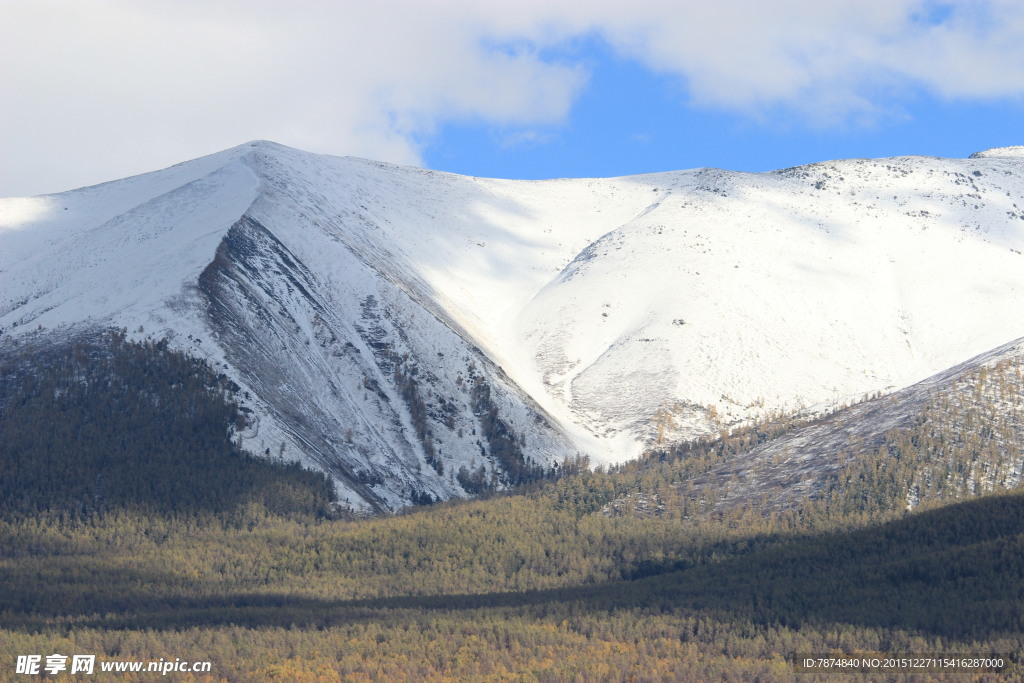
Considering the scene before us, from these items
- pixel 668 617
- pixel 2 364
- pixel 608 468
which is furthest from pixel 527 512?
pixel 2 364

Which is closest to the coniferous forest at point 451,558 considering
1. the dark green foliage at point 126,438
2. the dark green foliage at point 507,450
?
the dark green foliage at point 126,438

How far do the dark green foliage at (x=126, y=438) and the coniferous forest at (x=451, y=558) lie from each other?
297 mm

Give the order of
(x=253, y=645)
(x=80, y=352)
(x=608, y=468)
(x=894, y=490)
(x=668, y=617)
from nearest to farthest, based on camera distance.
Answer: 1. (x=253, y=645)
2. (x=668, y=617)
3. (x=894, y=490)
4. (x=80, y=352)
5. (x=608, y=468)

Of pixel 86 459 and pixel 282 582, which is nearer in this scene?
pixel 282 582

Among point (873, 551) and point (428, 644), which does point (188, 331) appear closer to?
point (428, 644)

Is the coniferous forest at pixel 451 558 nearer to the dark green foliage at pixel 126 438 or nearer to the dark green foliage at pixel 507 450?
the dark green foliage at pixel 126 438

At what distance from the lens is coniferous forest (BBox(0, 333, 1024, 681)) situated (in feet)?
373

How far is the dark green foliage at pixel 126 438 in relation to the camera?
160000mm

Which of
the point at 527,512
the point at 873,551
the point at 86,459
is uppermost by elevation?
the point at 86,459

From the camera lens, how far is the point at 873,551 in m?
134

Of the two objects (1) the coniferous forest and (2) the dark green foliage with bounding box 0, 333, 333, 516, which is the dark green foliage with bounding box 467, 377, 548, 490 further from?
(2) the dark green foliage with bounding box 0, 333, 333, 516

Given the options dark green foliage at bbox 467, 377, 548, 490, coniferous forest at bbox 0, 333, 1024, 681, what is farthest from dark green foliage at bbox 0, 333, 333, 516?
dark green foliage at bbox 467, 377, 548, 490

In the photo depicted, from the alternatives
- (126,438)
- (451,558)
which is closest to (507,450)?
(451,558)

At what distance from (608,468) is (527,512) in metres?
29.2
